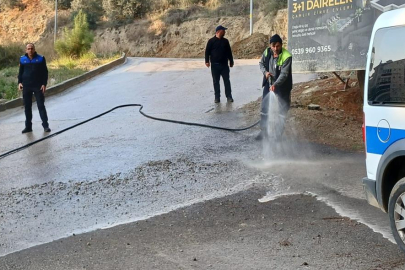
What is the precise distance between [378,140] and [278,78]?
4434mm

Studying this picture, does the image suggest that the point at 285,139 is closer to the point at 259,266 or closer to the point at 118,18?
the point at 259,266

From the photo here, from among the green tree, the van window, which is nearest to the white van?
the van window

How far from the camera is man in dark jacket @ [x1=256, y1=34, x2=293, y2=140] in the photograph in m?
9.23

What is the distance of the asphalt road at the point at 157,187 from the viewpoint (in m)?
5.26

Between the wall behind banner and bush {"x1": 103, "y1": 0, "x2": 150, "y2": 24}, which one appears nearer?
the wall behind banner

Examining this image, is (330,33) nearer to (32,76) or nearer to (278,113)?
(278,113)

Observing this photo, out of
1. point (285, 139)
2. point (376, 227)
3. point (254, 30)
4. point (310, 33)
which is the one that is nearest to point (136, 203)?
point (376, 227)

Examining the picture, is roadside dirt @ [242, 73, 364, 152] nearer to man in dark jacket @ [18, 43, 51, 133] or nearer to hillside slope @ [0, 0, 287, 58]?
man in dark jacket @ [18, 43, 51, 133]

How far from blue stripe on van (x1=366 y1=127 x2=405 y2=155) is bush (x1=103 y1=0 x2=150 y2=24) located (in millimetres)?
55375

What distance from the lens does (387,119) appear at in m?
4.77

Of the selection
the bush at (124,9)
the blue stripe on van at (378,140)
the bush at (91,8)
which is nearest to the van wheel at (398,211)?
the blue stripe on van at (378,140)

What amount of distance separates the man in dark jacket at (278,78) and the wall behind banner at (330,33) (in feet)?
4.43

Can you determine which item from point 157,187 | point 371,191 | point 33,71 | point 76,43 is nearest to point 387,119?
point 371,191

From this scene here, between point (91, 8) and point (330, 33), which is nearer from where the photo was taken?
point (330, 33)
